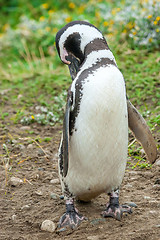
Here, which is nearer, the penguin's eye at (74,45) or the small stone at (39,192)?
the penguin's eye at (74,45)

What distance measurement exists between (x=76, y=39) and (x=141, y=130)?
0.85 m

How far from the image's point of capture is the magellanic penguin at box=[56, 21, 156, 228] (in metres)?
2.73

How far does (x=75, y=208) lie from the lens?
120 inches

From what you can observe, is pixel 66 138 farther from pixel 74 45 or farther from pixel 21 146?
pixel 21 146

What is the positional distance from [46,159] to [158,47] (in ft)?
9.11

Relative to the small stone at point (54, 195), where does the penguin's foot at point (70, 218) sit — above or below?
above

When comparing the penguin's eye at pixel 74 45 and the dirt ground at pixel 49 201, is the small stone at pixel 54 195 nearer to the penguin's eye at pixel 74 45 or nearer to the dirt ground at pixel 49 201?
the dirt ground at pixel 49 201

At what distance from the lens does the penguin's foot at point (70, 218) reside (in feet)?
9.61

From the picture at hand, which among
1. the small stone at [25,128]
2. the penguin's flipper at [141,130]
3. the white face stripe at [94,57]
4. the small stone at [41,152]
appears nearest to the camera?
the white face stripe at [94,57]

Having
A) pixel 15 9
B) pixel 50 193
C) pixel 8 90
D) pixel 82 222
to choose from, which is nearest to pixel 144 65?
pixel 8 90

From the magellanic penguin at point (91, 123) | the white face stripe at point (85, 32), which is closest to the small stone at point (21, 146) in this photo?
the magellanic penguin at point (91, 123)

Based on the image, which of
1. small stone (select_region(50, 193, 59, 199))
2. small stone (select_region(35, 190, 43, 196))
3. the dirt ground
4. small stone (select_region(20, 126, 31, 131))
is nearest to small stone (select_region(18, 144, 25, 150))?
A: the dirt ground

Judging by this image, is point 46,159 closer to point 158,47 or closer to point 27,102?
point 27,102

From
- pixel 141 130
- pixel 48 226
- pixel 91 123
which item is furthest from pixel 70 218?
pixel 141 130
